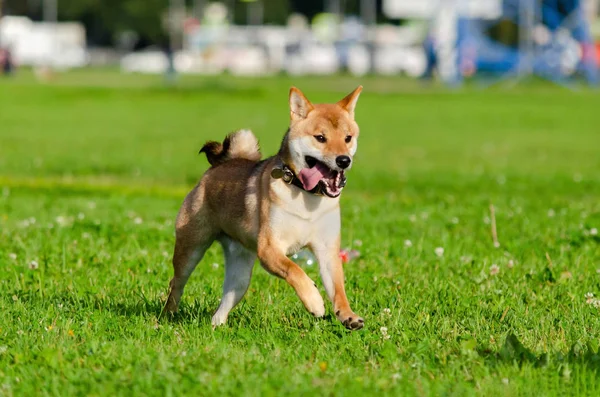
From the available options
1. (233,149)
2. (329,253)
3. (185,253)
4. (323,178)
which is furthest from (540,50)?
(323,178)

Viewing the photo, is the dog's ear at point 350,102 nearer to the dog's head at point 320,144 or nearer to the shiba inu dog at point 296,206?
the shiba inu dog at point 296,206

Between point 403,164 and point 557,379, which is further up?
point 557,379

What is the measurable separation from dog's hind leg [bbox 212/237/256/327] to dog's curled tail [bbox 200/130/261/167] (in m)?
0.58

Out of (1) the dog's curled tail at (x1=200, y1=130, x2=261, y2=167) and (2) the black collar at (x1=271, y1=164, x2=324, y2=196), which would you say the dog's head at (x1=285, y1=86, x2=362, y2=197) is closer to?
(2) the black collar at (x1=271, y1=164, x2=324, y2=196)

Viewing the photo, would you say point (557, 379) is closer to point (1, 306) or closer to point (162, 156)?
point (1, 306)

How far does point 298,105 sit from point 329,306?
1.46m

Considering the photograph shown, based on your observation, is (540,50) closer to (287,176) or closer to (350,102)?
(350,102)

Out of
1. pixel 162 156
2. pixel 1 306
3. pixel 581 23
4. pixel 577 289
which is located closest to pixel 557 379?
pixel 577 289

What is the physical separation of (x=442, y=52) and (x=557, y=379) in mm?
56581

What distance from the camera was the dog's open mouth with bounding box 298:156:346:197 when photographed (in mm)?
6230

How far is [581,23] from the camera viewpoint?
173 ft

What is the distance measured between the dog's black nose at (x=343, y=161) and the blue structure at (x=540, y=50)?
4877cm

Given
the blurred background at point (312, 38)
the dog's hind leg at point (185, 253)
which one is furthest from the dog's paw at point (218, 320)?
the blurred background at point (312, 38)

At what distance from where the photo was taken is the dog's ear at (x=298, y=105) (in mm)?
6453
